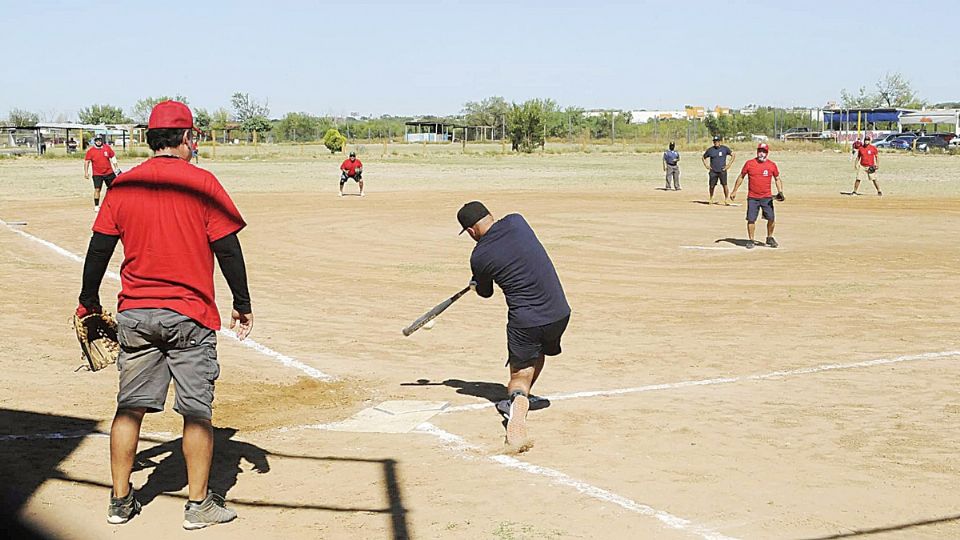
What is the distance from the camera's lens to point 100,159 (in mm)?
26156

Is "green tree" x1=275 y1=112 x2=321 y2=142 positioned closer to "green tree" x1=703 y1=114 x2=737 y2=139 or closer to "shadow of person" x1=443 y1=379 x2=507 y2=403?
"green tree" x1=703 y1=114 x2=737 y2=139

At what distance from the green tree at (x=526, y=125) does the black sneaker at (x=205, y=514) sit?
82.2m

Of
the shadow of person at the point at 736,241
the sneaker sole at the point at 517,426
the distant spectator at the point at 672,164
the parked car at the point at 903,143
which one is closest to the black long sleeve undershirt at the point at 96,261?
the sneaker sole at the point at 517,426

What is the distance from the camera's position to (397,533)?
575 centimetres

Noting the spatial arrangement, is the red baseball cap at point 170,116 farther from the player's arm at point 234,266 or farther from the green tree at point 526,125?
the green tree at point 526,125

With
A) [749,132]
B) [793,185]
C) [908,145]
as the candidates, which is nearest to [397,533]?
[793,185]

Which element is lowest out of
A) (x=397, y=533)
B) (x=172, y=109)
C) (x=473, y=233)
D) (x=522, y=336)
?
(x=397, y=533)

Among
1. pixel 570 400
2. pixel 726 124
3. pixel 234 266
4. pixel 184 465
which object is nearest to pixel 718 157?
pixel 570 400

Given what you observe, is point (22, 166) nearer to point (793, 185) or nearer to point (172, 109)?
point (793, 185)

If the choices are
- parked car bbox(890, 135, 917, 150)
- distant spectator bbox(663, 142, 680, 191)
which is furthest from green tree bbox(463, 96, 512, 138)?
distant spectator bbox(663, 142, 680, 191)

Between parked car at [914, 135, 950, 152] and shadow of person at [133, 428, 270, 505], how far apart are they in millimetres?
75879

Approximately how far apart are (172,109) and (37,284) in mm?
10562

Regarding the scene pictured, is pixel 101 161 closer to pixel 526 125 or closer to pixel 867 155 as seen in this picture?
pixel 867 155

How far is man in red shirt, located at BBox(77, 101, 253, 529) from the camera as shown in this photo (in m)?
5.62
